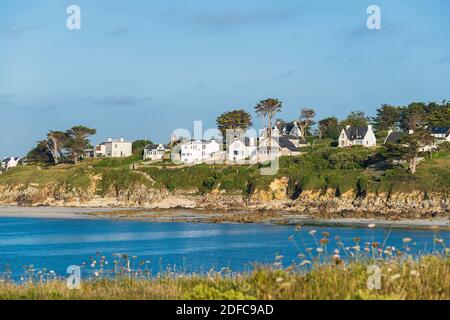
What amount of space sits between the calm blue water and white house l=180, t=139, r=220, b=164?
29.8 meters

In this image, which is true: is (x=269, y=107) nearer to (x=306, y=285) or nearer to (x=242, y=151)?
(x=242, y=151)

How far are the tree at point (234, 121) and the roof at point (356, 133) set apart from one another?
48.6ft

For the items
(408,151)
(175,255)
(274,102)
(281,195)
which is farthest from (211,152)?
(175,255)

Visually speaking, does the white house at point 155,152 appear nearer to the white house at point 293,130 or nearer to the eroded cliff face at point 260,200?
the eroded cliff face at point 260,200

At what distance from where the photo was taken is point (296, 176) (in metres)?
71.7

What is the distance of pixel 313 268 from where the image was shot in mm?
11453

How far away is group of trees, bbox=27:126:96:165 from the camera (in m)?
107

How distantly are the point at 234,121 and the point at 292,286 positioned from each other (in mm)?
93012

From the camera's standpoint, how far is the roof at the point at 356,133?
94.3 m

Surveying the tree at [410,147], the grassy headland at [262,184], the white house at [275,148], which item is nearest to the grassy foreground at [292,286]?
the grassy headland at [262,184]

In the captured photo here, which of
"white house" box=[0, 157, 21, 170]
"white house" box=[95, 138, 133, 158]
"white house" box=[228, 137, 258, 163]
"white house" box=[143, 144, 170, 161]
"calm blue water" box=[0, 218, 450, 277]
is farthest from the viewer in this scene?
"white house" box=[0, 157, 21, 170]

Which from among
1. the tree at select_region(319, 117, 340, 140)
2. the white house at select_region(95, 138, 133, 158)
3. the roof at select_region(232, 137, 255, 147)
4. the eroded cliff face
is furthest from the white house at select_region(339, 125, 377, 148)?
the white house at select_region(95, 138, 133, 158)

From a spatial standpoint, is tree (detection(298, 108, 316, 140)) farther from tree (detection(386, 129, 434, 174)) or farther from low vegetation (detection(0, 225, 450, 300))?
low vegetation (detection(0, 225, 450, 300))
